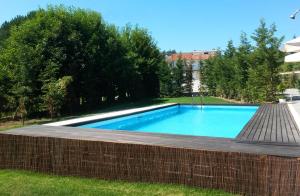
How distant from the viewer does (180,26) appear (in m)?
25.5

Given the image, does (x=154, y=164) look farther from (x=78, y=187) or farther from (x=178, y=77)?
(x=178, y=77)

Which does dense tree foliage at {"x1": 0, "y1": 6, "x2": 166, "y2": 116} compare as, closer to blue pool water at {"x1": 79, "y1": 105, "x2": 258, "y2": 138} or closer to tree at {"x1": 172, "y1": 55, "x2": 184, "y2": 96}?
blue pool water at {"x1": 79, "y1": 105, "x2": 258, "y2": 138}

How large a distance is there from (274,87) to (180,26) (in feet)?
33.3

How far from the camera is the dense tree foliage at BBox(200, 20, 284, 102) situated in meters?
18.3

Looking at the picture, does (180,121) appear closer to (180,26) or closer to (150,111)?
(150,111)

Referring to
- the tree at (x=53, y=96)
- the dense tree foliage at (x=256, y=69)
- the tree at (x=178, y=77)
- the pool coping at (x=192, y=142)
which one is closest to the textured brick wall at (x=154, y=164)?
the pool coping at (x=192, y=142)

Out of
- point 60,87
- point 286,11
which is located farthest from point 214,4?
point 60,87

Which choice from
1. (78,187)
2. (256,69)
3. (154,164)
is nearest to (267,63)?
(256,69)

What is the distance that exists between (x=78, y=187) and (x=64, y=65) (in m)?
13.4

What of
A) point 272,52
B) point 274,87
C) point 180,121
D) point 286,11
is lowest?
point 180,121

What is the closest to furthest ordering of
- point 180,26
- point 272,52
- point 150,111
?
point 150,111 → point 272,52 → point 180,26

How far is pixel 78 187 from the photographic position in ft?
16.4

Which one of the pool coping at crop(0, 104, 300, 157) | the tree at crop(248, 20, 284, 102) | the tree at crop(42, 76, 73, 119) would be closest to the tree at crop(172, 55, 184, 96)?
the tree at crop(248, 20, 284, 102)

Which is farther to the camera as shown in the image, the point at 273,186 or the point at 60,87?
the point at 60,87
